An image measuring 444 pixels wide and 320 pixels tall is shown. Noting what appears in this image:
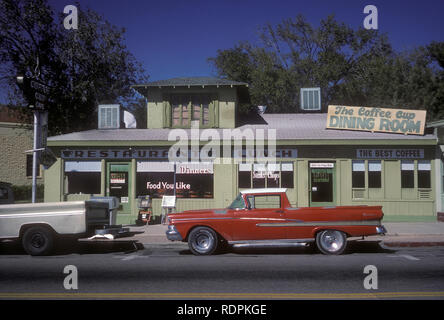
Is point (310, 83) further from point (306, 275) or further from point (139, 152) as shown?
point (306, 275)

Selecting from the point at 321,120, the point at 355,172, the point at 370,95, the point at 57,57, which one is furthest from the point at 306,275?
the point at 370,95

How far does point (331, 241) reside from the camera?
10.3m

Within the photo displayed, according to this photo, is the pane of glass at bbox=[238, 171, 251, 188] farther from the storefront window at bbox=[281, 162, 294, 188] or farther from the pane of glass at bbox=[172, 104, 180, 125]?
the pane of glass at bbox=[172, 104, 180, 125]

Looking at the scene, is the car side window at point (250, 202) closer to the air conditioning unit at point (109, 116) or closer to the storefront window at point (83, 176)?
the storefront window at point (83, 176)

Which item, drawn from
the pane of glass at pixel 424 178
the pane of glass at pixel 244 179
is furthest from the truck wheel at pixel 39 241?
the pane of glass at pixel 424 178

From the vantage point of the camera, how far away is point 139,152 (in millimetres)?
17406

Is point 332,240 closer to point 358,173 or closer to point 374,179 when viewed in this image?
point 358,173

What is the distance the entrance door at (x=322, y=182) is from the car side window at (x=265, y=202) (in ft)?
22.9

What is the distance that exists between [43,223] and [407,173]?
13.8 m

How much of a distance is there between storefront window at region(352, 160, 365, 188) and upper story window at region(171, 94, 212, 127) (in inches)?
273

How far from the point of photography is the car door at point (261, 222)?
1028 centimetres

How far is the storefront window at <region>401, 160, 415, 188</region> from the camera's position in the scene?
16.8m

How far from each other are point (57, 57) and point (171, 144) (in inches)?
700

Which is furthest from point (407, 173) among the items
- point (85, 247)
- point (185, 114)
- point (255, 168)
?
point (85, 247)
